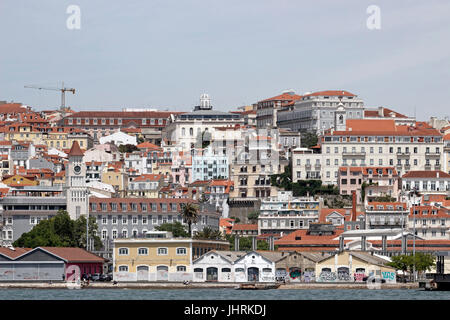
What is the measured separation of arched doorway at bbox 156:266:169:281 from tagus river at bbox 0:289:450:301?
7.75m

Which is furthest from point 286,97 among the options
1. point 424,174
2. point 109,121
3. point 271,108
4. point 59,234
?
point 59,234

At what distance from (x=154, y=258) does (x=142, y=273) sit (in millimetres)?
1510

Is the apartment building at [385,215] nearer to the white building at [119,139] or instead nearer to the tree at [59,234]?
the tree at [59,234]

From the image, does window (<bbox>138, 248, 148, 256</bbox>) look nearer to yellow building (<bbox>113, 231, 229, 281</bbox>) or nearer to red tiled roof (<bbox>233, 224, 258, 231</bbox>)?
yellow building (<bbox>113, 231, 229, 281</bbox>)

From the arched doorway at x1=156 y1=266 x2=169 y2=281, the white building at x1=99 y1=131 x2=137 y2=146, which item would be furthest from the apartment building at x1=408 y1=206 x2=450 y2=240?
the white building at x1=99 y1=131 x2=137 y2=146

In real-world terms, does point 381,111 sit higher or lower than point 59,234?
higher

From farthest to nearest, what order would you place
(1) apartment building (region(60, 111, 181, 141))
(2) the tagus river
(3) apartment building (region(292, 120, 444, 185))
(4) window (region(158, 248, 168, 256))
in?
(1) apartment building (region(60, 111, 181, 141)), (3) apartment building (region(292, 120, 444, 185)), (4) window (region(158, 248, 168, 256)), (2) the tagus river

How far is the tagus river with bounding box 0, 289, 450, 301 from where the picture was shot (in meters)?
63.0

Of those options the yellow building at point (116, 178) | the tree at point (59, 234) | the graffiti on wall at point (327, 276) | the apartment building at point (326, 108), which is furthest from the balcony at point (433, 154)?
the graffiti on wall at point (327, 276)

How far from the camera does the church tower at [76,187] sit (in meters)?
116

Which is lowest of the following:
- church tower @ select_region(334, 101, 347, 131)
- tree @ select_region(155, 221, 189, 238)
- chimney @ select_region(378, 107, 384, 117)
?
tree @ select_region(155, 221, 189, 238)

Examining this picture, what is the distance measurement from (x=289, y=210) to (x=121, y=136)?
64779mm

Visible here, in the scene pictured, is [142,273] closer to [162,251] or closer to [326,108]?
[162,251]

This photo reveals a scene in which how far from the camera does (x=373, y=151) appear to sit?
5635 inches
